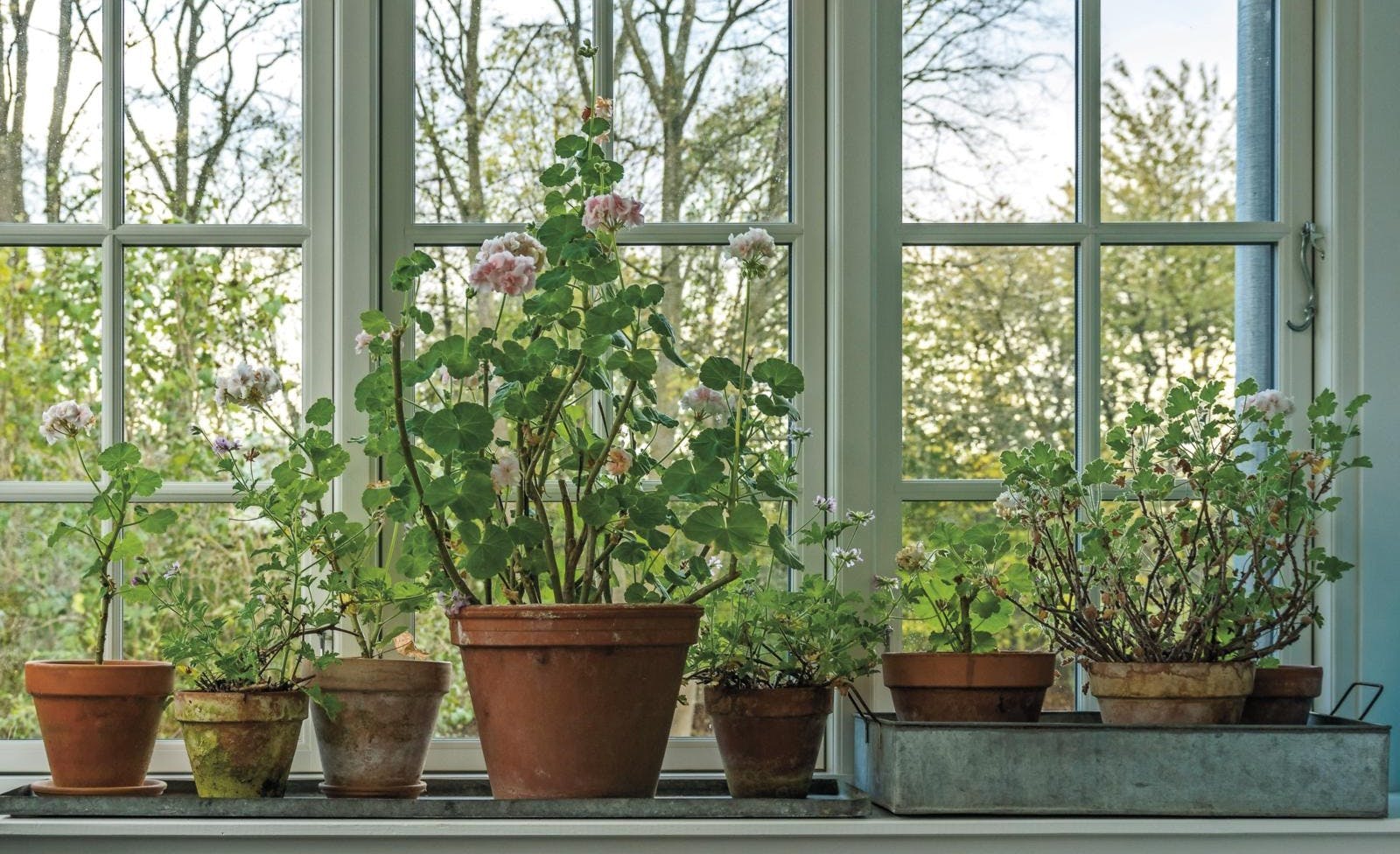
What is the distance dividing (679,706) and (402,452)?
2.26ft

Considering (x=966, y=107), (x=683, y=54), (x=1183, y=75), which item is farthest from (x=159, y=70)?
(x=1183, y=75)

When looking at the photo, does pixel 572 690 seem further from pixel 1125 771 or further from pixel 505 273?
pixel 1125 771

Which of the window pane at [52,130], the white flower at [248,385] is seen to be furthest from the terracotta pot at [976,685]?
the window pane at [52,130]

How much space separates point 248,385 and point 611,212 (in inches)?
22.7

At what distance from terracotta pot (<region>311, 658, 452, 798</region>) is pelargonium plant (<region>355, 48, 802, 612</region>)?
15 cm

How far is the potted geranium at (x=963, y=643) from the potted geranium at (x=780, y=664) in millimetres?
64

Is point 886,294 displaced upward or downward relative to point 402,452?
upward

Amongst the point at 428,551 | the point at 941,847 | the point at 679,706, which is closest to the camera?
the point at 941,847

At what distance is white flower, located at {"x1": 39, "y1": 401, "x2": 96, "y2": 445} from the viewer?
2.11 meters

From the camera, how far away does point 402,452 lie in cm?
206

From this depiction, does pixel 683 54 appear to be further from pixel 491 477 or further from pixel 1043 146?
pixel 491 477

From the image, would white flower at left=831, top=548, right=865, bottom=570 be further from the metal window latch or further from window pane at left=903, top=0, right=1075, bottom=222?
the metal window latch

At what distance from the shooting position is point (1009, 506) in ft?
7.29

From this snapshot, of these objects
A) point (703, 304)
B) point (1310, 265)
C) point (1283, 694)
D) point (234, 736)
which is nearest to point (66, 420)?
point (234, 736)
